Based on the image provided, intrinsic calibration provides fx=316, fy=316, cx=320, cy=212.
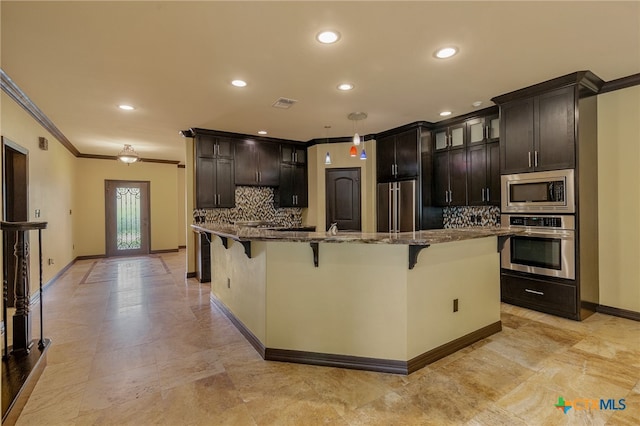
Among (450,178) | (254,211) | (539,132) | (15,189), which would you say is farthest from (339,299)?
(15,189)

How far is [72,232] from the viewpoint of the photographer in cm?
709

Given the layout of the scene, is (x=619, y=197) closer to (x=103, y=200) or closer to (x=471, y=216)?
(x=471, y=216)

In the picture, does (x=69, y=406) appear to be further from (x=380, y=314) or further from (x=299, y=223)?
(x=299, y=223)

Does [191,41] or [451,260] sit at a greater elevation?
[191,41]

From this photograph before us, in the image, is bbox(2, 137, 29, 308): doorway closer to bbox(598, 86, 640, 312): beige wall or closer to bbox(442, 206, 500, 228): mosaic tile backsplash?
bbox(442, 206, 500, 228): mosaic tile backsplash

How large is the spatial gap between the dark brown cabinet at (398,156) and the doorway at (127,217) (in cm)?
642

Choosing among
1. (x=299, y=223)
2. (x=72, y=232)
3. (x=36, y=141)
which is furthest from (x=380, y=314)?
(x=72, y=232)

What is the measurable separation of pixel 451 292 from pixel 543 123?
232cm

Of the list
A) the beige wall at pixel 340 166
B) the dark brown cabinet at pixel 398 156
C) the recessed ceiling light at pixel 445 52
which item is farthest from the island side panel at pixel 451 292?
the beige wall at pixel 340 166

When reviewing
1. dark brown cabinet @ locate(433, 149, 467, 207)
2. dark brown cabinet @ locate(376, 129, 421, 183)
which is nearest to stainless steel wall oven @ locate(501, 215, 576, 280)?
dark brown cabinet @ locate(433, 149, 467, 207)

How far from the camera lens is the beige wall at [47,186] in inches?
147

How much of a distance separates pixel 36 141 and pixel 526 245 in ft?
21.7

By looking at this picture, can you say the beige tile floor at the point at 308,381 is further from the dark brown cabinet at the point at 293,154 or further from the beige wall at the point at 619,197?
the dark brown cabinet at the point at 293,154

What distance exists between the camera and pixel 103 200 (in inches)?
313
